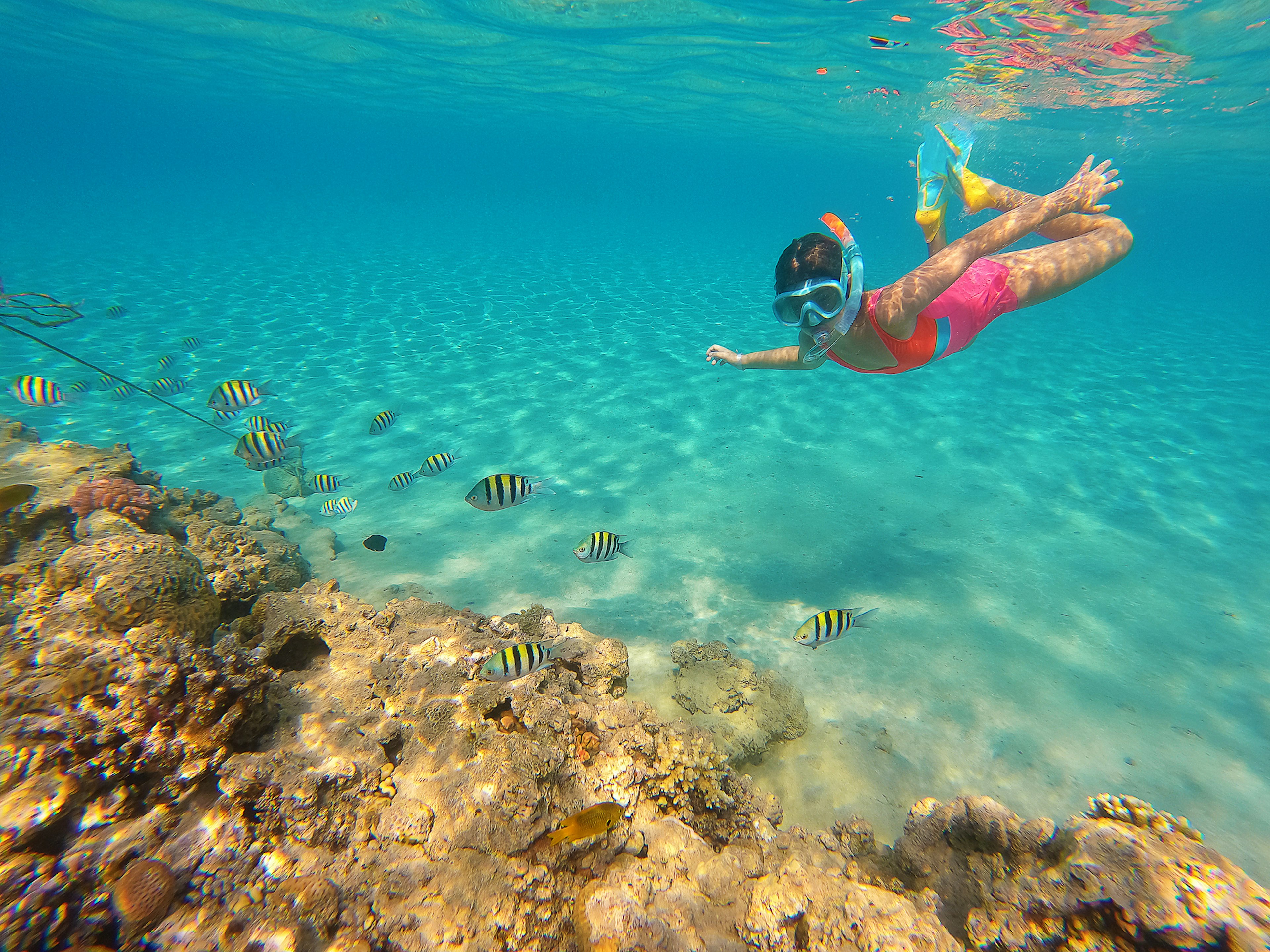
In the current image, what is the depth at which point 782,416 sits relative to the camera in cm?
1126

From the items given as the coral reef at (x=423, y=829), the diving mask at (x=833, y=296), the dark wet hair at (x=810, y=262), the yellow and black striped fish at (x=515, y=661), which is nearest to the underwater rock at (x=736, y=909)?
the coral reef at (x=423, y=829)

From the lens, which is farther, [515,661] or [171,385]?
[171,385]

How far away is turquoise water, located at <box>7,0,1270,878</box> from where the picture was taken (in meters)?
4.91

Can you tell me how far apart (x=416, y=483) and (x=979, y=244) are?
791 cm

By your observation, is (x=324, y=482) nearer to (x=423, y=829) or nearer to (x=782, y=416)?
(x=423, y=829)

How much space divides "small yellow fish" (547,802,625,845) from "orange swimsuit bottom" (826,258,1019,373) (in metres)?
3.66

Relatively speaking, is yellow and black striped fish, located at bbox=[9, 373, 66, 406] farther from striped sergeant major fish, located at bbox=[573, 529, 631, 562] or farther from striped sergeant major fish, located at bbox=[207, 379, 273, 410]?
striped sergeant major fish, located at bbox=[573, 529, 631, 562]

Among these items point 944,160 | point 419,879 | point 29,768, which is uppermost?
point 944,160

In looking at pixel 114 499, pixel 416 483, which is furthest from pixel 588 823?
pixel 416 483

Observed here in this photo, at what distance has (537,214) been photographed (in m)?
78.4

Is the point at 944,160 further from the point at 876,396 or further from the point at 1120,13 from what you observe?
the point at 1120,13

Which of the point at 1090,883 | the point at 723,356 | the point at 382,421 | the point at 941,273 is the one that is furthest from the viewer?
the point at 382,421

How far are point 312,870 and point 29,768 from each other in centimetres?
100

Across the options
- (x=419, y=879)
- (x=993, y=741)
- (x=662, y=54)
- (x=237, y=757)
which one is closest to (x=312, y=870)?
(x=419, y=879)
